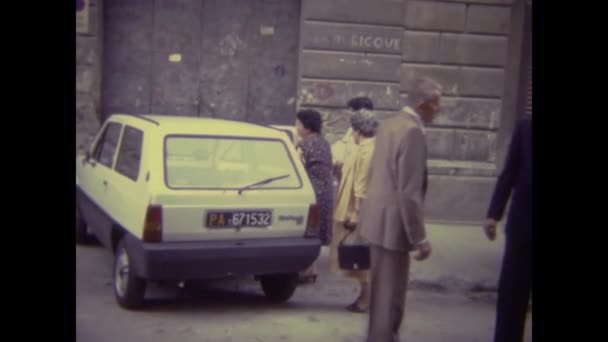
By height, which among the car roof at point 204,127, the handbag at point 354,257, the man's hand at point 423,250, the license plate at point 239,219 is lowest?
the handbag at point 354,257

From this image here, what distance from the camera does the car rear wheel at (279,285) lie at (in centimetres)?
618

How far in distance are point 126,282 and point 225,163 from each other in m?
1.20

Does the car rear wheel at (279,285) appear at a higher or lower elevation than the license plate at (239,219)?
lower

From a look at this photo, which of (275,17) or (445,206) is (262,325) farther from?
(275,17)

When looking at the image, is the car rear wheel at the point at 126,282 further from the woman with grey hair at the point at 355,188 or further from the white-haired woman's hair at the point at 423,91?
the white-haired woman's hair at the point at 423,91

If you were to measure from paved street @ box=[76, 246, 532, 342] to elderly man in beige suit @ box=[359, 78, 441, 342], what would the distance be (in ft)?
2.25

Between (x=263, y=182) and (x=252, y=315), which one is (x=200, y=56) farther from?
(x=252, y=315)

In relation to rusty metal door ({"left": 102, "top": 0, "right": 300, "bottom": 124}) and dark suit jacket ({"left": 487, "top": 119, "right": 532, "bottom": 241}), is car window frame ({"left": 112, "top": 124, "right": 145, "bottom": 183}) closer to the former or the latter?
dark suit jacket ({"left": 487, "top": 119, "right": 532, "bottom": 241})

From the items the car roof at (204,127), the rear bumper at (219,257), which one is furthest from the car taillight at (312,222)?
the car roof at (204,127)

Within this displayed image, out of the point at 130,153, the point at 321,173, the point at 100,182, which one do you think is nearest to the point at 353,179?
the point at 321,173

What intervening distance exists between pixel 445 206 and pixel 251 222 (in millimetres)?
5112

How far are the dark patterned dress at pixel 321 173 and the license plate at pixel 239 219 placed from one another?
0.90 meters
